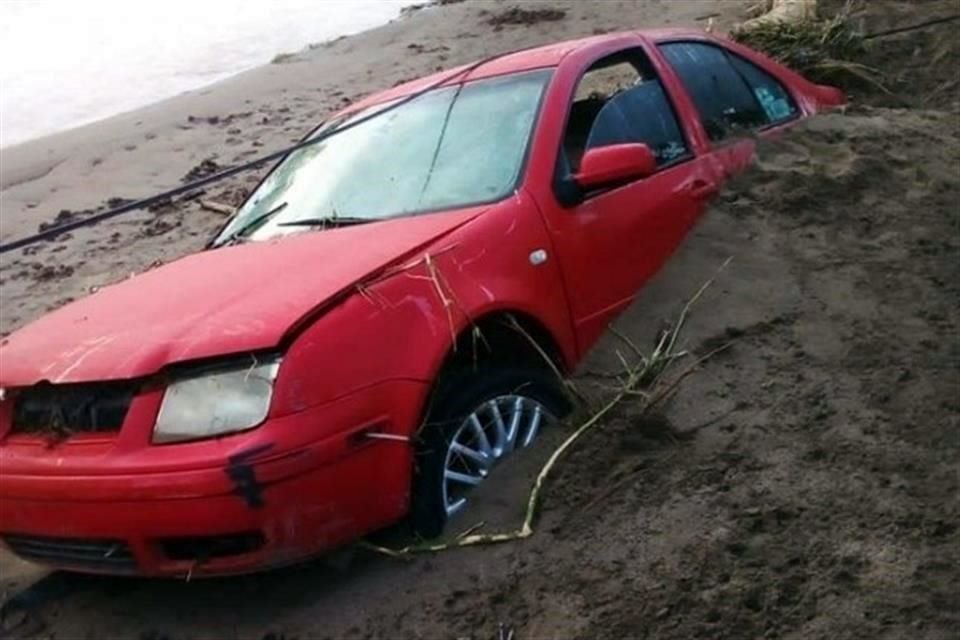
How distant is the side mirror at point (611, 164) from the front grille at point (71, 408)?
5.97ft

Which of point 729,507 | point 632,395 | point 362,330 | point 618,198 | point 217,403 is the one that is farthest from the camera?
point 618,198

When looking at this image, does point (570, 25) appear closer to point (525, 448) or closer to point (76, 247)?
point (76, 247)

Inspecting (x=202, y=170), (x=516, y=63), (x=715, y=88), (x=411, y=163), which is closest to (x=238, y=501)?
(x=411, y=163)

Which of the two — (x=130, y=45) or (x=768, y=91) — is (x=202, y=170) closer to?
(x=768, y=91)

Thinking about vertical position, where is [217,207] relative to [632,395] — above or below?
below

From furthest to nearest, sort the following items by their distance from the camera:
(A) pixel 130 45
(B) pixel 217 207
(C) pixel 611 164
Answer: (A) pixel 130 45, (B) pixel 217 207, (C) pixel 611 164

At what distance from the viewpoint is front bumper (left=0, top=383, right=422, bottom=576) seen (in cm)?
379

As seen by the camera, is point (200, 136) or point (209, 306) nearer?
point (209, 306)

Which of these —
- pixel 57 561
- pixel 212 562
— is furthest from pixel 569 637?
pixel 57 561

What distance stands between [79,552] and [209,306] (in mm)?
829

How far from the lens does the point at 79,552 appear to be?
4.05 m

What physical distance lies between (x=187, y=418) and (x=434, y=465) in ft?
2.53

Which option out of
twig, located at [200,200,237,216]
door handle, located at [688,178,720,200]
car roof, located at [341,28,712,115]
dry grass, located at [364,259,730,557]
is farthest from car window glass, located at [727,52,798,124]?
twig, located at [200,200,237,216]

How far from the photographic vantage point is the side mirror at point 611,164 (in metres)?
4.91
